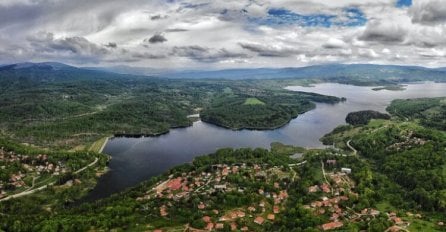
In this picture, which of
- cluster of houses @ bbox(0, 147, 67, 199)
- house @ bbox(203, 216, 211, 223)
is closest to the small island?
house @ bbox(203, 216, 211, 223)

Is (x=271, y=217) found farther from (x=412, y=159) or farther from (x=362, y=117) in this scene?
(x=362, y=117)

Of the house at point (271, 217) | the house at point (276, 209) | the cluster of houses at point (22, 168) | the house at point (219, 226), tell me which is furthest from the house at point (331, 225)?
the cluster of houses at point (22, 168)

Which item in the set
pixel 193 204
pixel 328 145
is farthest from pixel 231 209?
pixel 328 145

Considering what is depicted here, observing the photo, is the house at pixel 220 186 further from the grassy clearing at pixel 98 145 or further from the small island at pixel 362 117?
the small island at pixel 362 117

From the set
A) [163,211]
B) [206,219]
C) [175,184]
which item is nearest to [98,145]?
[175,184]

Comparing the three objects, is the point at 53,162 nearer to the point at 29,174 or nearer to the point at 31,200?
the point at 29,174

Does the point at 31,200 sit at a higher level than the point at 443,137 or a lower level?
lower

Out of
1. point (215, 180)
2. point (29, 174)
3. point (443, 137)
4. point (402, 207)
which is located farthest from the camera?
point (443, 137)
